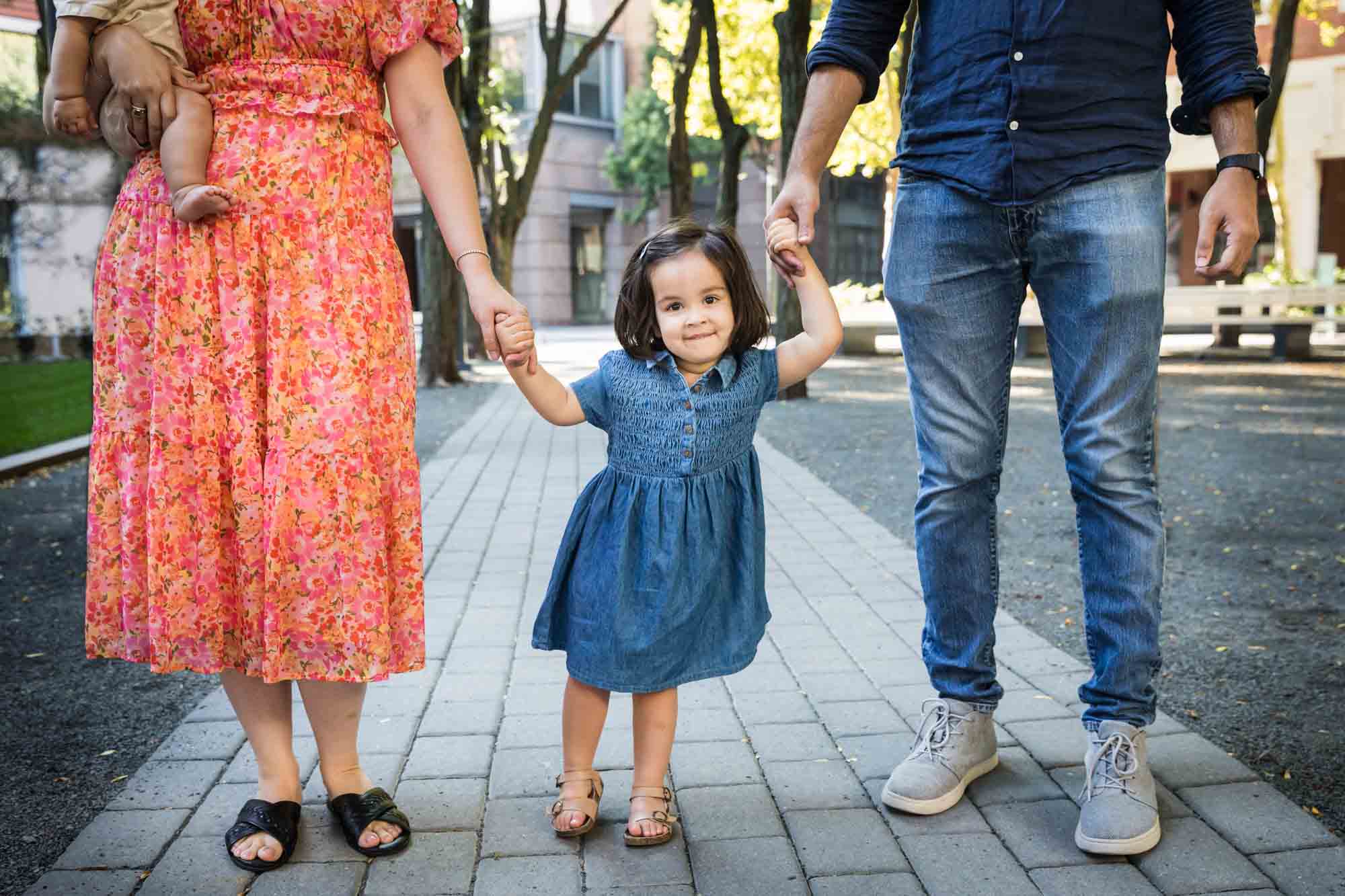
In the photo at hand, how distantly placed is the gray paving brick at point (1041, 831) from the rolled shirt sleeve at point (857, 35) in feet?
5.35

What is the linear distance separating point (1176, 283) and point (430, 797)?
32.0 meters

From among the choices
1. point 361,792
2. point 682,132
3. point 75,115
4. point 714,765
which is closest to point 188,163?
point 75,115

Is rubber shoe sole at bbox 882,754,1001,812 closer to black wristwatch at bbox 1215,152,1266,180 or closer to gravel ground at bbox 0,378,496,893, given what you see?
black wristwatch at bbox 1215,152,1266,180

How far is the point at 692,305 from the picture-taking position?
2486mm

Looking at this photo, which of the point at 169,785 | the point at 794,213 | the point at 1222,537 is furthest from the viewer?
the point at 1222,537

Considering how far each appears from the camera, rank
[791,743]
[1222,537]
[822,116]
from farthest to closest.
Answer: [1222,537], [791,743], [822,116]

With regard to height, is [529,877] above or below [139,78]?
below

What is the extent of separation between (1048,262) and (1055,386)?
0.89 feet

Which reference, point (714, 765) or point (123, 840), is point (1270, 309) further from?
point (123, 840)

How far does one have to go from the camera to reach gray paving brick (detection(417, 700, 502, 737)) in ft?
10.6

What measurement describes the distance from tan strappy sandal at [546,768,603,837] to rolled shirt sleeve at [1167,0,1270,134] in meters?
1.90

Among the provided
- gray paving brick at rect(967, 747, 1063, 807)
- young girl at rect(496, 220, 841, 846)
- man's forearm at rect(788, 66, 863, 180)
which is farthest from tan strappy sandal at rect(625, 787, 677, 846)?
man's forearm at rect(788, 66, 863, 180)

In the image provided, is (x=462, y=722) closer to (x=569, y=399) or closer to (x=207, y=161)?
(x=569, y=399)

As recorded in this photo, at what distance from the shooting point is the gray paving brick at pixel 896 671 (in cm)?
363
